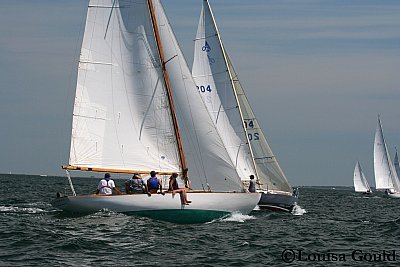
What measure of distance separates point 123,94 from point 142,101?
2.44 ft

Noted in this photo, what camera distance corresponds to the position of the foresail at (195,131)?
29.2 m

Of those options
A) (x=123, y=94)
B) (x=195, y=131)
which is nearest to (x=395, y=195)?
(x=195, y=131)

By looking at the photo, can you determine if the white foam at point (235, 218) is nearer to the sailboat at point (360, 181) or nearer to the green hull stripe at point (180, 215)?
the green hull stripe at point (180, 215)

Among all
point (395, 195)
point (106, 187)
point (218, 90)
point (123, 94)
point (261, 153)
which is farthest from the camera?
point (395, 195)

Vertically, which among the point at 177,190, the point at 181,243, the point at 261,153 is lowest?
the point at 181,243

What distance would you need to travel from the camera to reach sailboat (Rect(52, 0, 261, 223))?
28.6 metres

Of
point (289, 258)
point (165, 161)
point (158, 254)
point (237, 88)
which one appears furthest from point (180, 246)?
point (237, 88)

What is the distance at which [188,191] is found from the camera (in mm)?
27031

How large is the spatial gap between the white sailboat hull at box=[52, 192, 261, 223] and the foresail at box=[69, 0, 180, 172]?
171 cm

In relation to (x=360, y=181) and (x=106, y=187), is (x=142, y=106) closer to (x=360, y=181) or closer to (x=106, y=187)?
(x=106, y=187)

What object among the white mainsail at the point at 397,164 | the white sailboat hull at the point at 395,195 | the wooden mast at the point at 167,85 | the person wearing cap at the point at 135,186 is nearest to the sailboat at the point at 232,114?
the wooden mast at the point at 167,85

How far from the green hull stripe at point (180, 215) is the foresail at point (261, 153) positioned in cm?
1495

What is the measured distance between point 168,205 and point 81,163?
12.3 feet

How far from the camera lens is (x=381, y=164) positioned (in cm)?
9825
